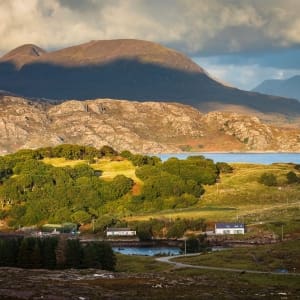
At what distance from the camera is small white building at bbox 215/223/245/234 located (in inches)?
6654

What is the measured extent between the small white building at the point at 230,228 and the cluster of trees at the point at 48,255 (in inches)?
2426

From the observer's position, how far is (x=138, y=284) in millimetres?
83125

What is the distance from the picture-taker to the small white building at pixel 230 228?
16900cm

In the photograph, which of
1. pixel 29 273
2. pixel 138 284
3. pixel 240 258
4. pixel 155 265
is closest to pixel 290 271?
pixel 240 258

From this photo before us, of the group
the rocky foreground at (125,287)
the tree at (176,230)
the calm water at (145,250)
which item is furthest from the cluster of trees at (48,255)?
the tree at (176,230)

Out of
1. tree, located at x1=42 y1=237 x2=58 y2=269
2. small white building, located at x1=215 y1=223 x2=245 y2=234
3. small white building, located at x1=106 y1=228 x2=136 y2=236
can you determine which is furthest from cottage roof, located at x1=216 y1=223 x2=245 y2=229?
tree, located at x1=42 y1=237 x2=58 y2=269

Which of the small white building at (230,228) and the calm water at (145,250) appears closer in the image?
the calm water at (145,250)

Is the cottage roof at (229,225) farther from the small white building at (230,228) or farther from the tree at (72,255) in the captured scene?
the tree at (72,255)

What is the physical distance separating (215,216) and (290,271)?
→ 80.4m

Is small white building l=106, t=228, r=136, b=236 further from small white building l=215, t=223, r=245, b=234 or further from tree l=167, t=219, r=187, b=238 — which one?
small white building l=215, t=223, r=245, b=234

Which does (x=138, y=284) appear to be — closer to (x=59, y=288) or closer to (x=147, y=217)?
(x=59, y=288)

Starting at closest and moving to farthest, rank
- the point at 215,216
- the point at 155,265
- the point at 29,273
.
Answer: the point at 29,273 → the point at 155,265 → the point at 215,216

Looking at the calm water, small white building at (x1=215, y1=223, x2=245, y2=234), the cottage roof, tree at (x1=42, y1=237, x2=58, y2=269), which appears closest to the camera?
tree at (x1=42, y1=237, x2=58, y2=269)

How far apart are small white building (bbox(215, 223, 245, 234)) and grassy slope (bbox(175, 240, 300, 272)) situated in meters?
35.9
